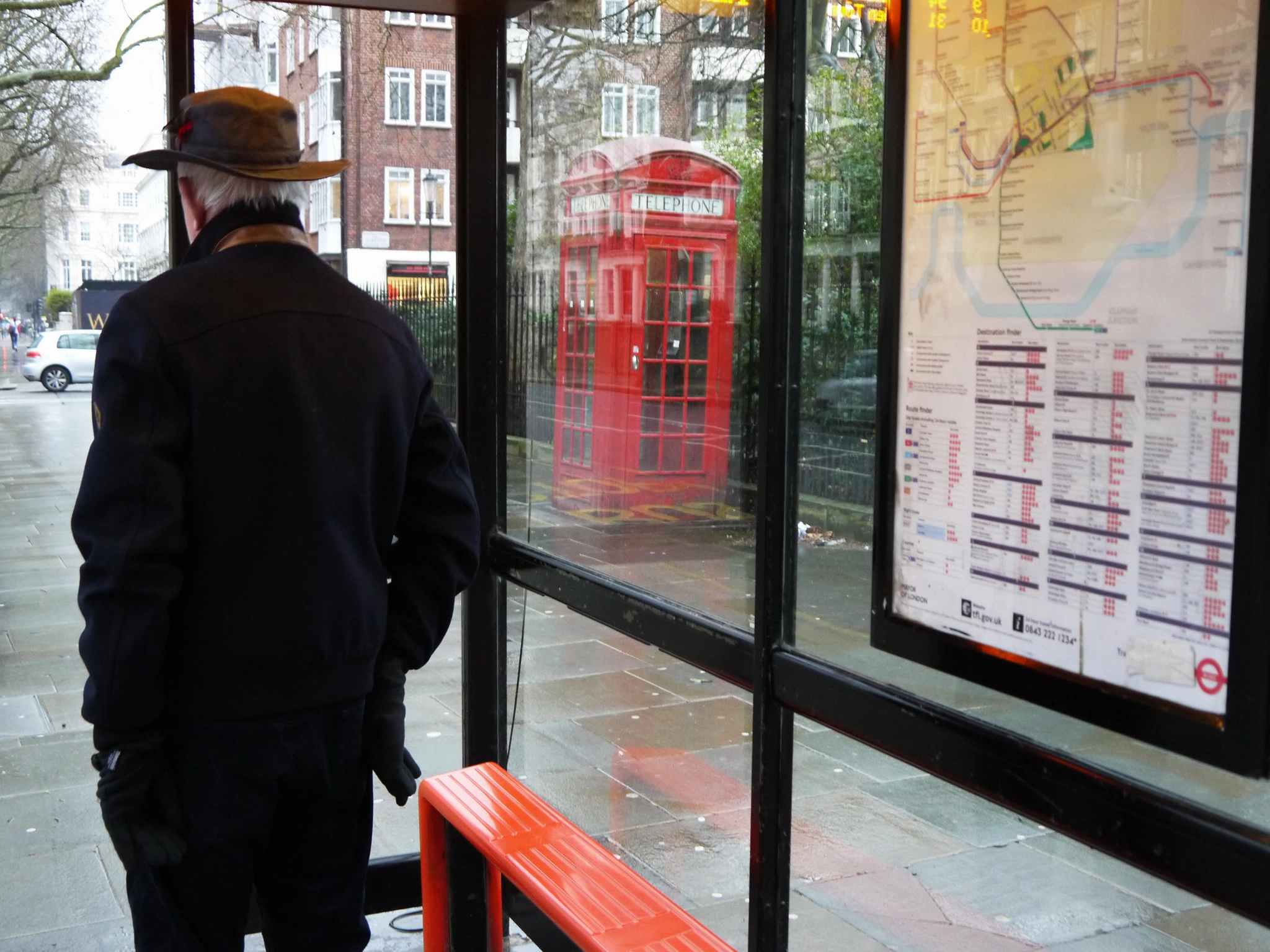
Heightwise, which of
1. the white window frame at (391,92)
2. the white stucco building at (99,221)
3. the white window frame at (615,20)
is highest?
the white stucco building at (99,221)

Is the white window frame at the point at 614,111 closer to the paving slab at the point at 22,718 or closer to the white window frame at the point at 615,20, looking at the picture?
the white window frame at the point at 615,20

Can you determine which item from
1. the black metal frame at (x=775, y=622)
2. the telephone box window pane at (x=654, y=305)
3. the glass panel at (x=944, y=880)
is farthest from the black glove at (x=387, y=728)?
the telephone box window pane at (x=654, y=305)

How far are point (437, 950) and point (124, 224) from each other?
13483 mm

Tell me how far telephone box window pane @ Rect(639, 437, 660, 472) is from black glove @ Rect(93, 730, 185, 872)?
145 centimetres

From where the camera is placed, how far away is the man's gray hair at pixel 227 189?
2.43m

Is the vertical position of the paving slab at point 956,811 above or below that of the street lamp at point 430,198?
below

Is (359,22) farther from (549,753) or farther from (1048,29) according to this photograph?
(1048,29)

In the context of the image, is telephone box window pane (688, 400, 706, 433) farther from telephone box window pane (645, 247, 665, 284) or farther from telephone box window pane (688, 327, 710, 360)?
telephone box window pane (645, 247, 665, 284)

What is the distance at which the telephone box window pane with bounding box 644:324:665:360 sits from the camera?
3.27 metres

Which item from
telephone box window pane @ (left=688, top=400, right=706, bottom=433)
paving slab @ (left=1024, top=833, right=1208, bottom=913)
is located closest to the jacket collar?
telephone box window pane @ (left=688, top=400, right=706, bottom=433)

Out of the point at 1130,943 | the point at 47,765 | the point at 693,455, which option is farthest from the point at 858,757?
the point at 47,765

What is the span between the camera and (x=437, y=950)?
3.25m

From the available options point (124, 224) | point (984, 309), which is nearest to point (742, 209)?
point (984, 309)

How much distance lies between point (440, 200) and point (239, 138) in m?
1.51
